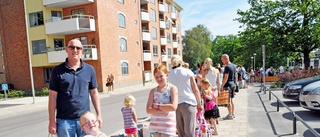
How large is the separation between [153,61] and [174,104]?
101ft

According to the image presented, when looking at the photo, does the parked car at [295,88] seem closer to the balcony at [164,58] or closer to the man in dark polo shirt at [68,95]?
the man in dark polo shirt at [68,95]

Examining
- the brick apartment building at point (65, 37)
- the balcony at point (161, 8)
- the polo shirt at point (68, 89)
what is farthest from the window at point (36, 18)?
the polo shirt at point (68, 89)

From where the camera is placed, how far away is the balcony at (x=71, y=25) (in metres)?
20.5

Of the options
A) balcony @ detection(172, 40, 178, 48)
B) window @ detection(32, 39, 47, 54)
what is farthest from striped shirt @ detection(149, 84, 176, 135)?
balcony @ detection(172, 40, 178, 48)

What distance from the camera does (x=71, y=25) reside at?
20578 millimetres

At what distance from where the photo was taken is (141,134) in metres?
5.10

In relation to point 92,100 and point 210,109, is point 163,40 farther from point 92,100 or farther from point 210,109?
point 92,100

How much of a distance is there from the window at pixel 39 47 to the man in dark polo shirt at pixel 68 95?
73.6 ft

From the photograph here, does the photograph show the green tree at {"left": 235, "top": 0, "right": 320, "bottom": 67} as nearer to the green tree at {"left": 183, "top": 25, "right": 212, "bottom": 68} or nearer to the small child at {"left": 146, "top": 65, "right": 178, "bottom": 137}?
the small child at {"left": 146, "top": 65, "right": 178, "bottom": 137}

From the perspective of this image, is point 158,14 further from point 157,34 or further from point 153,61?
point 153,61

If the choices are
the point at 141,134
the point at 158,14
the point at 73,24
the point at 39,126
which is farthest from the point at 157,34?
the point at 141,134

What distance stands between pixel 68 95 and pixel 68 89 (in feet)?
0.26

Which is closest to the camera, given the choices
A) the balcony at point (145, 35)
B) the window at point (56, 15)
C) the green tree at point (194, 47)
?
the window at point (56, 15)

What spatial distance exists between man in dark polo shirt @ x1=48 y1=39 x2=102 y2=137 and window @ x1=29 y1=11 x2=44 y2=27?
23.2m
